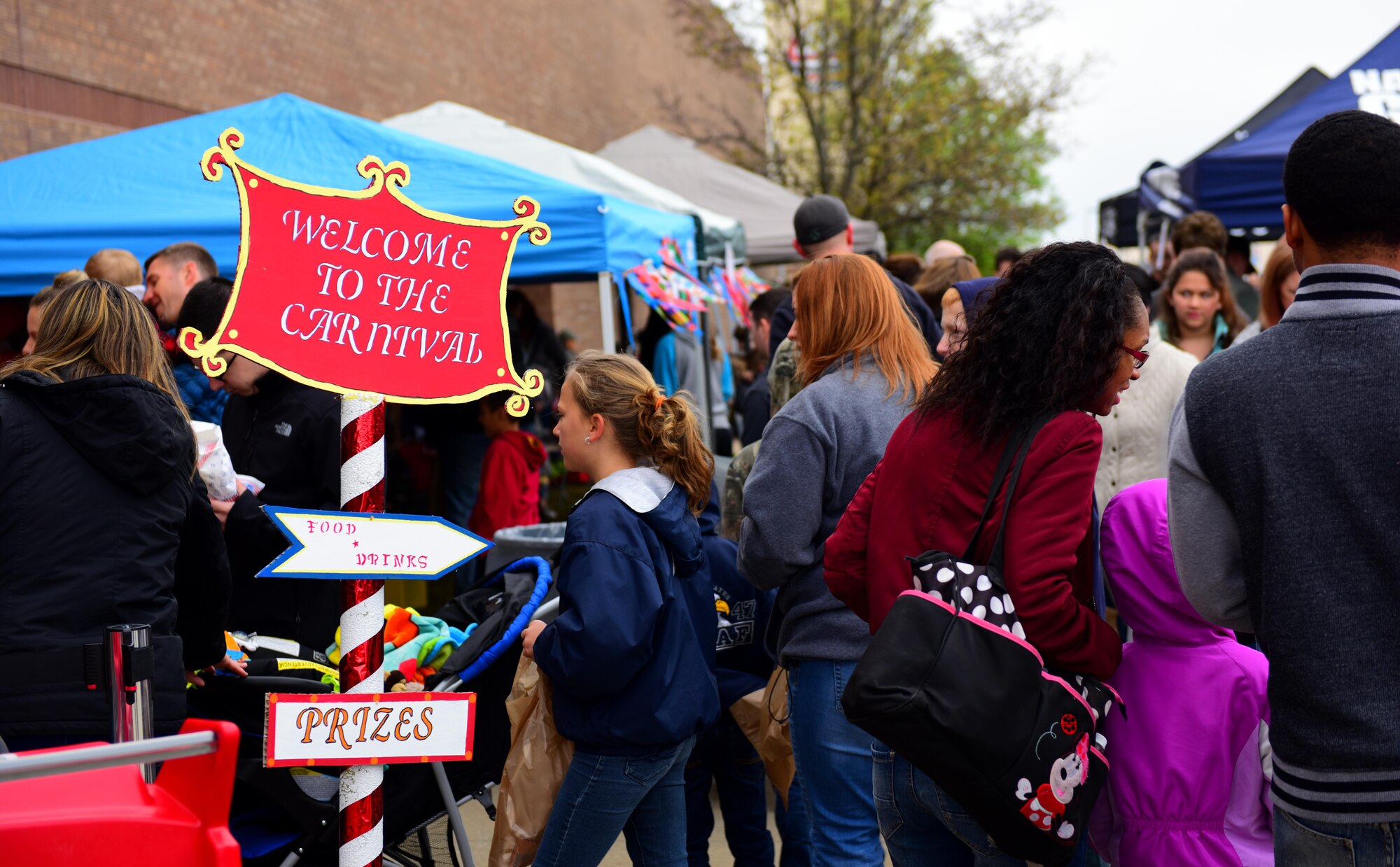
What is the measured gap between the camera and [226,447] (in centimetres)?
430

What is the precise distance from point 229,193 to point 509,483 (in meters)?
2.01

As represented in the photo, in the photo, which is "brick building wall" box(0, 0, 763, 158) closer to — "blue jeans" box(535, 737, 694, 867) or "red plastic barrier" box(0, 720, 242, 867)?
"blue jeans" box(535, 737, 694, 867)

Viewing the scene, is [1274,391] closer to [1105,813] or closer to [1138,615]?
[1138,615]

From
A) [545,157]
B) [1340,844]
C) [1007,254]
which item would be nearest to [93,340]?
[1340,844]

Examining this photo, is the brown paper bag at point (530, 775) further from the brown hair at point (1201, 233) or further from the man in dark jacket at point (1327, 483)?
the brown hair at point (1201, 233)

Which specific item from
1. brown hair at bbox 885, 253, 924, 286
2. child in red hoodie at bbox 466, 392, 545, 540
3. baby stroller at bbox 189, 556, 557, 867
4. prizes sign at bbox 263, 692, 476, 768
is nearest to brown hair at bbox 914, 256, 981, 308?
brown hair at bbox 885, 253, 924, 286

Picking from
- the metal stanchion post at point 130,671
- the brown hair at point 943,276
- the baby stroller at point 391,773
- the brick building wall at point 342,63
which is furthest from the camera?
the brick building wall at point 342,63

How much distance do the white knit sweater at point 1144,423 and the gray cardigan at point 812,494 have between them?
66.7 inches

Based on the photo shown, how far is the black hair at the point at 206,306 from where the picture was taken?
3.97 m

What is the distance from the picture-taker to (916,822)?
247cm

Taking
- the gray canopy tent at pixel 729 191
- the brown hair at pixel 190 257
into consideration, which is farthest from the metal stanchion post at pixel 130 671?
the gray canopy tent at pixel 729 191

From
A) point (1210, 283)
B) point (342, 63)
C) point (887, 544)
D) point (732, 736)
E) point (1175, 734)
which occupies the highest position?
point (342, 63)

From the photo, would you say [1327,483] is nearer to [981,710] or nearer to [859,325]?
[981,710]

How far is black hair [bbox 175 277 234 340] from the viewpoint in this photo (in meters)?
3.97
